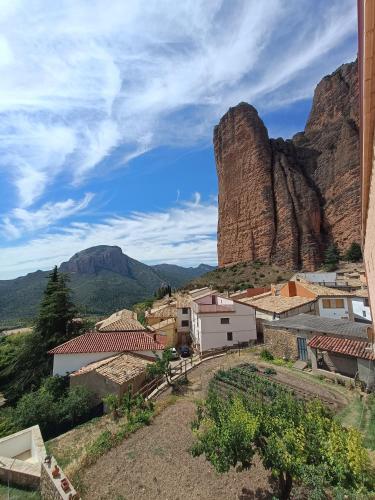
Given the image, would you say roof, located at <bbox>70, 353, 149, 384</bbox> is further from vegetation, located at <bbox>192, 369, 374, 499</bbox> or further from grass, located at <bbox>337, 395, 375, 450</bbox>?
grass, located at <bbox>337, 395, 375, 450</bbox>

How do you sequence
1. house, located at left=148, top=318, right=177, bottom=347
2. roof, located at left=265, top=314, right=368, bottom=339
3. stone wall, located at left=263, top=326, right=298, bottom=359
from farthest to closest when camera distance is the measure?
1. house, located at left=148, top=318, right=177, bottom=347
2. stone wall, located at left=263, top=326, right=298, bottom=359
3. roof, located at left=265, top=314, right=368, bottom=339

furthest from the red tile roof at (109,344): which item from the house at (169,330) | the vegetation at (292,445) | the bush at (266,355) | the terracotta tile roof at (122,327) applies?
the vegetation at (292,445)

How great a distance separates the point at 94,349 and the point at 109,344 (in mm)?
1460

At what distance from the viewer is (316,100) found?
292 ft

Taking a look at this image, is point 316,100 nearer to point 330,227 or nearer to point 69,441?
point 330,227

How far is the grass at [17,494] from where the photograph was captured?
33.6ft

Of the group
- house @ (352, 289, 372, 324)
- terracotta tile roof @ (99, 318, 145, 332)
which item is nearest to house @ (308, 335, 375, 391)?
house @ (352, 289, 372, 324)

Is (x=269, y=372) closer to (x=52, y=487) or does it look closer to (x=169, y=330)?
(x=52, y=487)

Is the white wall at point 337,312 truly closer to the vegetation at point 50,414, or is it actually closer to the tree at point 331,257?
the vegetation at point 50,414

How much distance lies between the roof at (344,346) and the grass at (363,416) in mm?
2134

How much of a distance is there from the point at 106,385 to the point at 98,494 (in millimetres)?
8443

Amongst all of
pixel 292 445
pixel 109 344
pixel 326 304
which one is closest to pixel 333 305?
pixel 326 304

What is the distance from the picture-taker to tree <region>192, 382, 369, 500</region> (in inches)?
228

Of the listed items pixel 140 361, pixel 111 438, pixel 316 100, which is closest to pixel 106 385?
pixel 140 361
